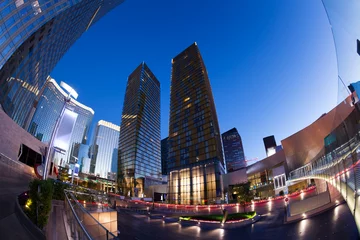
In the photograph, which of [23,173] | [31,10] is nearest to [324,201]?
[23,173]

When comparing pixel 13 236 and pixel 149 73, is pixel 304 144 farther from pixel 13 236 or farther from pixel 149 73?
pixel 149 73

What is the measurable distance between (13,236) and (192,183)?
65.7 m

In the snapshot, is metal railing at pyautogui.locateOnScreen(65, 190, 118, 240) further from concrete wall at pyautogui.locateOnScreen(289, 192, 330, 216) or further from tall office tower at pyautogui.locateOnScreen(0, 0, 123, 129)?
tall office tower at pyautogui.locateOnScreen(0, 0, 123, 129)

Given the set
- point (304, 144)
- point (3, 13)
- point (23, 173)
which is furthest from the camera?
point (304, 144)

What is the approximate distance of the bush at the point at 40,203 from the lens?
8.84m

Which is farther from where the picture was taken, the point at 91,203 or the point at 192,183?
the point at 192,183

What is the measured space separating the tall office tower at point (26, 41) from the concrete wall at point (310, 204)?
43865 millimetres

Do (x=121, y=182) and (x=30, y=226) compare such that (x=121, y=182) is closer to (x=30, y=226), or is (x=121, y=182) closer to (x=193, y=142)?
(x=193, y=142)

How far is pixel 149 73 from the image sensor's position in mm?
146250

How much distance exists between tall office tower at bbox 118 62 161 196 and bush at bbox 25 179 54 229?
316 ft

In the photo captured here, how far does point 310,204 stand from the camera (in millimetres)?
18281

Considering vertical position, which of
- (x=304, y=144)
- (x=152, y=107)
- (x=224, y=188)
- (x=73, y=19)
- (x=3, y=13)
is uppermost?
(x=152, y=107)

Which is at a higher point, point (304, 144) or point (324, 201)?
point (304, 144)

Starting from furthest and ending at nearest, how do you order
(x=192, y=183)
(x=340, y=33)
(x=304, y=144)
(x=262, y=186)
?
(x=192, y=183)
(x=262, y=186)
(x=304, y=144)
(x=340, y=33)
